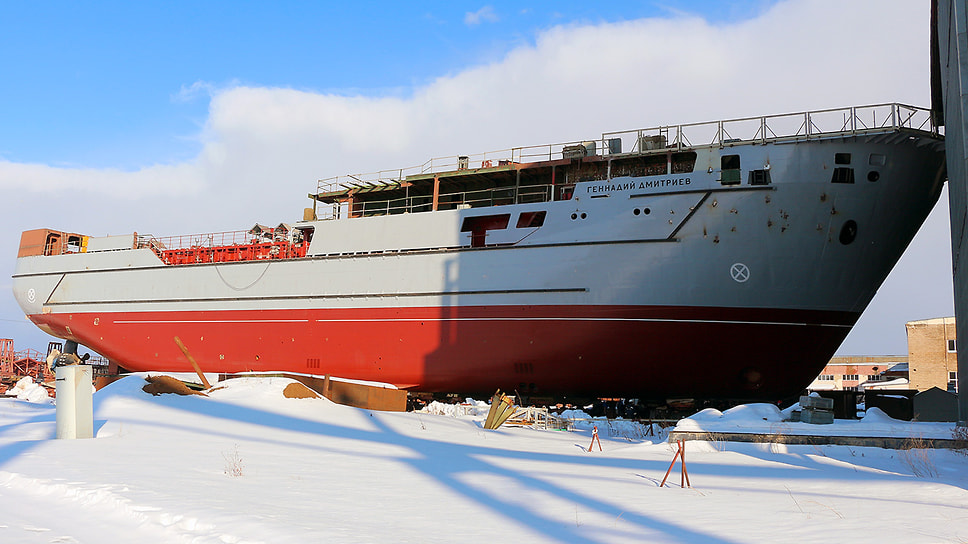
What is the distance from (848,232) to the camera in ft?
68.6

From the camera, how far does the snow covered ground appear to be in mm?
6113

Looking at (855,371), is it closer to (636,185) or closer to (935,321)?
(935,321)

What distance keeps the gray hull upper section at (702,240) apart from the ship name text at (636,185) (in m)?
0.03

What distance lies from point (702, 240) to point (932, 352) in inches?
1648

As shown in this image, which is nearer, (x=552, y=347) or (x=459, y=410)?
(x=552, y=347)

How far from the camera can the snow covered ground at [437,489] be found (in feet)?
20.1

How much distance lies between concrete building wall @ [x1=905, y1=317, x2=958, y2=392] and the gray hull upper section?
3711 centimetres

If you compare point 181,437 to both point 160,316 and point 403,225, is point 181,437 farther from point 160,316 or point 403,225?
point 160,316

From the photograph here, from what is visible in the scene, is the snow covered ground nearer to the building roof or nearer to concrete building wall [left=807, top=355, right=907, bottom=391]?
the building roof

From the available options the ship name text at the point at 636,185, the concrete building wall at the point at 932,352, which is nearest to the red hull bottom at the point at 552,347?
the ship name text at the point at 636,185

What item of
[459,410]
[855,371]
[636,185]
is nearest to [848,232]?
[636,185]


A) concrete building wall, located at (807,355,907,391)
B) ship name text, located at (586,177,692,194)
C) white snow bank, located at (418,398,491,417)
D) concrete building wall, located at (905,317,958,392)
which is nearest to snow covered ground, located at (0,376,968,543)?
white snow bank, located at (418,398,491,417)

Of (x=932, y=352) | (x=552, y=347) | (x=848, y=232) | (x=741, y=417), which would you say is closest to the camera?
(x=741, y=417)

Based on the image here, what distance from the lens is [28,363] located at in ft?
140
